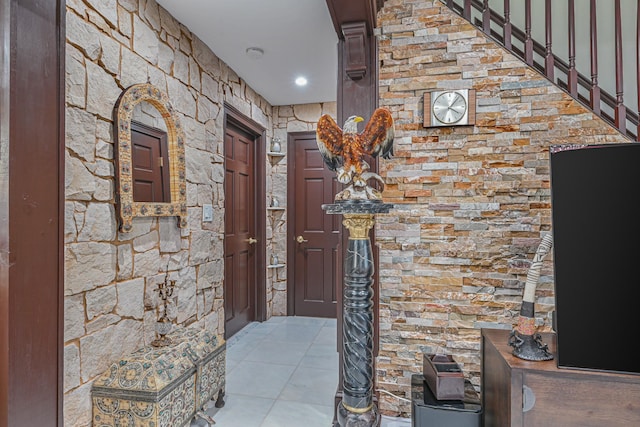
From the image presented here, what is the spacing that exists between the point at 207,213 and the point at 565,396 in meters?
2.34

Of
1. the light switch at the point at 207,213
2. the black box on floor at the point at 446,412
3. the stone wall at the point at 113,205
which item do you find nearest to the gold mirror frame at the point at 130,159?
the stone wall at the point at 113,205

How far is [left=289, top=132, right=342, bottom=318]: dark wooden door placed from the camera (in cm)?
408

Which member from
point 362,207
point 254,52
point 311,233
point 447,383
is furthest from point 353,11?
point 311,233

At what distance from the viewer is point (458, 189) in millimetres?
1967

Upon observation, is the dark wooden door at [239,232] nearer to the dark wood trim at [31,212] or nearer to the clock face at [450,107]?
the dark wood trim at [31,212]

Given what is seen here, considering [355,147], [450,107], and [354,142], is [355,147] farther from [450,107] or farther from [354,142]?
[450,107]

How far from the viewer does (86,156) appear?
164 cm

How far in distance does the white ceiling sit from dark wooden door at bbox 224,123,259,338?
2.00 feet

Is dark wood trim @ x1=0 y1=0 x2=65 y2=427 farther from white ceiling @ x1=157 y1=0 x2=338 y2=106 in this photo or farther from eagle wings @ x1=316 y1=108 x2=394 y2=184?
eagle wings @ x1=316 y1=108 x2=394 y2=184

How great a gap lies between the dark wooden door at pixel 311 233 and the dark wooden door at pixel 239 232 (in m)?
0.52

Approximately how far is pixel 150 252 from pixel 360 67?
5.25ft

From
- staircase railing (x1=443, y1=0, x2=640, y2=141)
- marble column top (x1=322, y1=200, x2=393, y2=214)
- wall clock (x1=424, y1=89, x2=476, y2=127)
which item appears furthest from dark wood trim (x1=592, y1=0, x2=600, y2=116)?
marble column top (x1=322, y1=200, x2=393, y2=214)

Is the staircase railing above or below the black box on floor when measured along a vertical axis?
above

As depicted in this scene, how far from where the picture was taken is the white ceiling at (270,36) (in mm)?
2154
